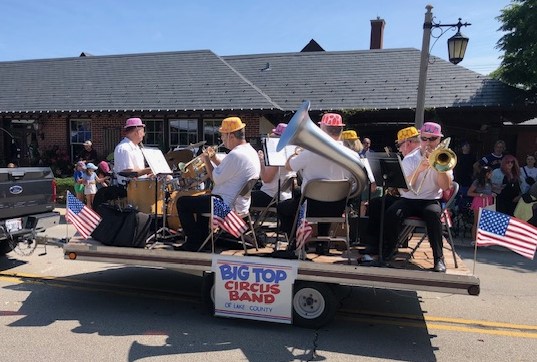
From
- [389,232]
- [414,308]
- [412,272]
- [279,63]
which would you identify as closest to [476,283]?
[412,272]

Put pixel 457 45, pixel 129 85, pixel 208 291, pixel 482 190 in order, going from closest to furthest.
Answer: pixel 208 291
pixel 482 190
pixel 457 45
pixel 129 85

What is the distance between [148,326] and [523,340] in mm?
3650

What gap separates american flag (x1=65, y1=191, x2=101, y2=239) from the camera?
5.09 meters

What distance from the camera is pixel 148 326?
438 cm

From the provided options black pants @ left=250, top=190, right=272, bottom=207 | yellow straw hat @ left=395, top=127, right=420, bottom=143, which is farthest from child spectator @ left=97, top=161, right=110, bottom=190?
yellow straw hat @ left=395, top=127, right=420, bottom=143

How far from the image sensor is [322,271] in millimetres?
4020

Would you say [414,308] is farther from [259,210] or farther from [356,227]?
[259,210]

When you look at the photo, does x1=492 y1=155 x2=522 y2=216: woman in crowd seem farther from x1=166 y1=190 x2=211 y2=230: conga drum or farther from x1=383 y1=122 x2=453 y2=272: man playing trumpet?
x1=166 y1=190 x2=211 y2=230: conga drum

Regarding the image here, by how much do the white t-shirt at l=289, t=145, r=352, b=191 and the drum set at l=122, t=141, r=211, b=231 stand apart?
1.41 metres

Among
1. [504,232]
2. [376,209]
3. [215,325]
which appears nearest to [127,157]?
[215,325]

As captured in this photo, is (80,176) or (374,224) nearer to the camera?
(374,224)

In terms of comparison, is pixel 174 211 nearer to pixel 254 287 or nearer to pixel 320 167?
pixel 254 287

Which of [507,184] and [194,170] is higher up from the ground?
[194,170]

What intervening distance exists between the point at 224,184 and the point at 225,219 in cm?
46
